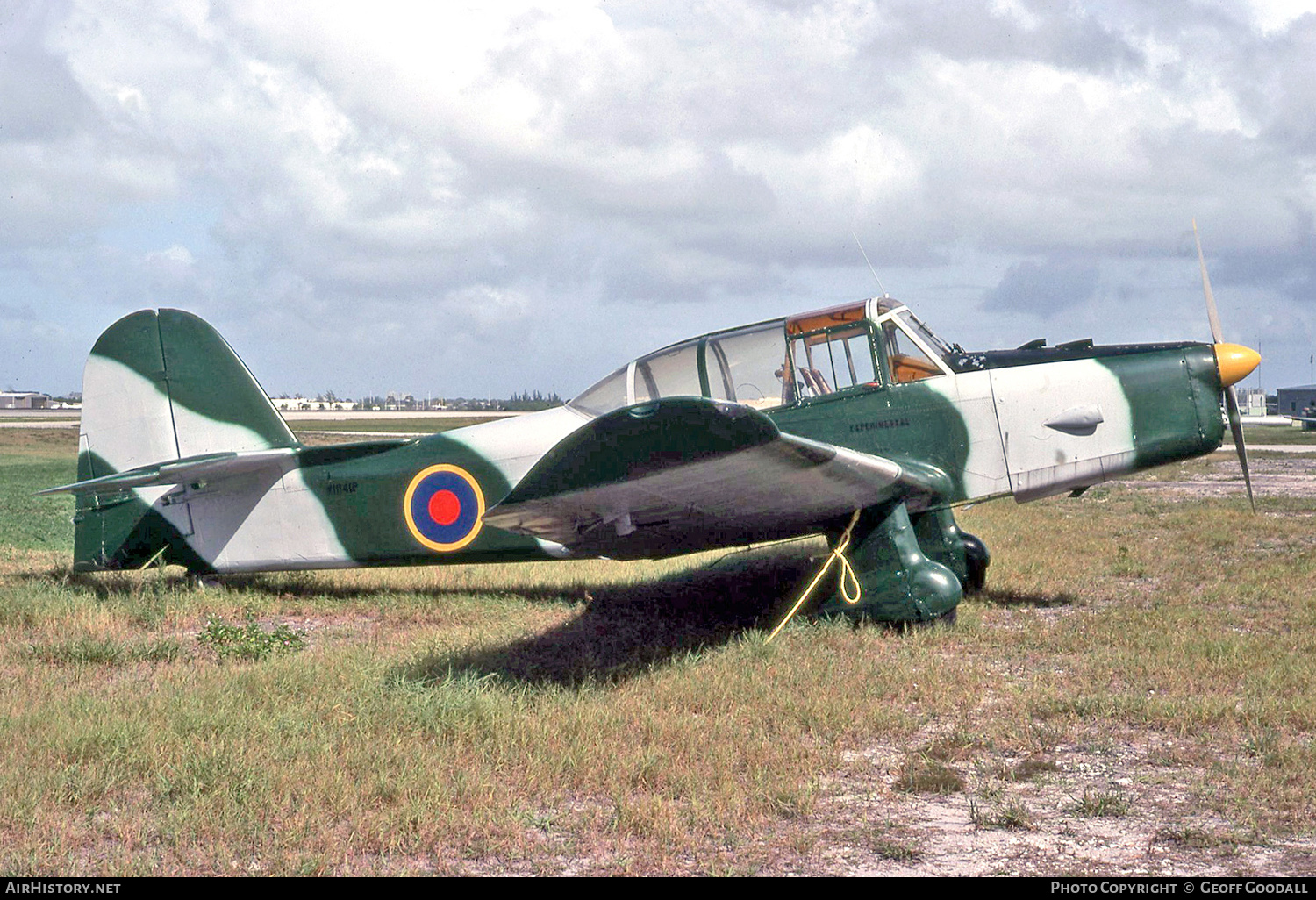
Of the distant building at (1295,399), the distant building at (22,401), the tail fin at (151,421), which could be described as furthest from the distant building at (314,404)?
the tail fin at (151,421)

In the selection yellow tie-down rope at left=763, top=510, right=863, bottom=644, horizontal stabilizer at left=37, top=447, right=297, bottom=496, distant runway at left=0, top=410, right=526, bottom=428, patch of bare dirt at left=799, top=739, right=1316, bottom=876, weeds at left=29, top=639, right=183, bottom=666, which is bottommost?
patch of bare dirt at left=799, top=739, right=1316, bottom=876

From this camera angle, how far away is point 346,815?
149 inches

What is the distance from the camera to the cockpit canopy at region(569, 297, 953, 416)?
7.46 m

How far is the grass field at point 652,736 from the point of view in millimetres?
3525

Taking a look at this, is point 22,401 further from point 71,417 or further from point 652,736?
point 652,736

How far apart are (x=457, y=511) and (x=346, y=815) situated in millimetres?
4189

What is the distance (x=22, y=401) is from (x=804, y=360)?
499ft

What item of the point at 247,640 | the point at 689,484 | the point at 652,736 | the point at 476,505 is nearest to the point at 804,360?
the point at 689,484

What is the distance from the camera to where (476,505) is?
25.7 feet

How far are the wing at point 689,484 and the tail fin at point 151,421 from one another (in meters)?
3.83

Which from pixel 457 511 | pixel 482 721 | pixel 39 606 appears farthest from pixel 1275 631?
pixel 39 606

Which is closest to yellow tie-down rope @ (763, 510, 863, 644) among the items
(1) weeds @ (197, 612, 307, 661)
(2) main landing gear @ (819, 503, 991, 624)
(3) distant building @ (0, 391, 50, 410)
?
(2) main landing gear @ (819, 503, 991, 624)

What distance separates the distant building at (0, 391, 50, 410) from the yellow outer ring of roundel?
144m

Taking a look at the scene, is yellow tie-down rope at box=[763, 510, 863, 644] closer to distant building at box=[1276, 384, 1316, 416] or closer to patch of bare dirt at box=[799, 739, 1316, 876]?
patch of bare dirt at box=[799, 739, 1316, 876]
